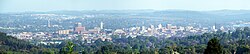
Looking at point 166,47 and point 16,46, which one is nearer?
point 166,47

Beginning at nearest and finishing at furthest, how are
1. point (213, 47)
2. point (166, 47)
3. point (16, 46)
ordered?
point (213, 47), point (166, 47), point (16, 46)

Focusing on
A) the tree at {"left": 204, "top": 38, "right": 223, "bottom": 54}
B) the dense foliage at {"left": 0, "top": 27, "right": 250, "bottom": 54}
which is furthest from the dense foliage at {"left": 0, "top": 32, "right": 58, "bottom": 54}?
the tree at {"left": 204, "top": 38, "right": 223, "bottom": 54}

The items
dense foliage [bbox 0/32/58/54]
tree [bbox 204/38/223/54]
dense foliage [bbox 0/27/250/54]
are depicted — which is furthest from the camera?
dense foliage [bbox 0/32/58/54]

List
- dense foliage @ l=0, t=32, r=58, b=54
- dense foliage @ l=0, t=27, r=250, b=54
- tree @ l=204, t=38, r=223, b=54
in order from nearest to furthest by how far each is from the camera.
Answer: tree @ l=204, t=38, r=223, b=54 → dense foliage @ l=0, t=27, r=250, b=54 → dense foliage @ l=0, t=32, r=58, b=54

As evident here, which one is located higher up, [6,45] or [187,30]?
[6,45]

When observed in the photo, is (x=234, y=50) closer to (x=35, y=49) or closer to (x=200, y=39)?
(x=35, y=49)

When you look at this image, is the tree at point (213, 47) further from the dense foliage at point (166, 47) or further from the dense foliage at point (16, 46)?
the dense foliage at point (16, 46)

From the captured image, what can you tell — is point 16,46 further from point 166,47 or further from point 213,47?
point 213,47

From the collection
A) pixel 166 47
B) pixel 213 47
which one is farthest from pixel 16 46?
pixel 213 47

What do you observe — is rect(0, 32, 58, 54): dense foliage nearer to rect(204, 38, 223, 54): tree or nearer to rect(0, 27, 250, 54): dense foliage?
rect(0, 27, 250, 54): dense foliage

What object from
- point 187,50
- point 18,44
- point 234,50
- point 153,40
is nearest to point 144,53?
point 187,50

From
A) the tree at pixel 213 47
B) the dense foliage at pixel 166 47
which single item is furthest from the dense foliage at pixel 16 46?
the tree at pixel 213 47
